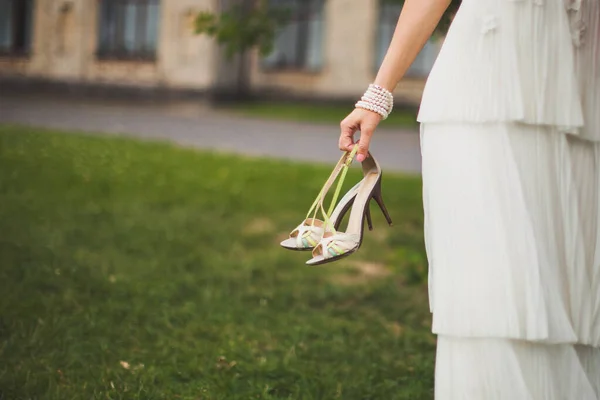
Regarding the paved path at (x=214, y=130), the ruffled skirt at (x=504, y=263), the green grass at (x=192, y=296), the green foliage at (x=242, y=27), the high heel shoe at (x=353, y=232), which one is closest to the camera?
the ruffled skirt at (x=504, y=263)

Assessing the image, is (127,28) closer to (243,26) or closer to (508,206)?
(243,26)

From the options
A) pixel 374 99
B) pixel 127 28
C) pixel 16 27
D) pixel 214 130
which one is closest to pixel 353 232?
pixel 374 99

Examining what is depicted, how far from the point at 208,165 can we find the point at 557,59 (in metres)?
8.98

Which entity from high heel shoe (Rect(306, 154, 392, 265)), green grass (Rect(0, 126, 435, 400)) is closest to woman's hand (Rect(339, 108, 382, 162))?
high heel shoe (Rect(306, 154, 392, 265))

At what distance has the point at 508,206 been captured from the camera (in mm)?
2219

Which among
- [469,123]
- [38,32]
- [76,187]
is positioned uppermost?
[38,32]

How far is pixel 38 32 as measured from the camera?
85.3ft

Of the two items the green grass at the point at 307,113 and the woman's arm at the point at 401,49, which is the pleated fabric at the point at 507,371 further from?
the green grass at the point at 307,113

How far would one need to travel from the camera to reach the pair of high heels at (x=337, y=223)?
2.48 m

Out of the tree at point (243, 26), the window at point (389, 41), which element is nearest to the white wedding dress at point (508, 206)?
the tree at point (243, 26)

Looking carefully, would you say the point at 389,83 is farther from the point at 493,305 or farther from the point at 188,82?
the point at 188,82

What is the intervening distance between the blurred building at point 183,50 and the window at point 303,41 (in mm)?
27

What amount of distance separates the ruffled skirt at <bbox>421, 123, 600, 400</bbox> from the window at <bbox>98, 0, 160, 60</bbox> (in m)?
24.0

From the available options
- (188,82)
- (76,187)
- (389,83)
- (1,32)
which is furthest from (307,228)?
(1,32)
